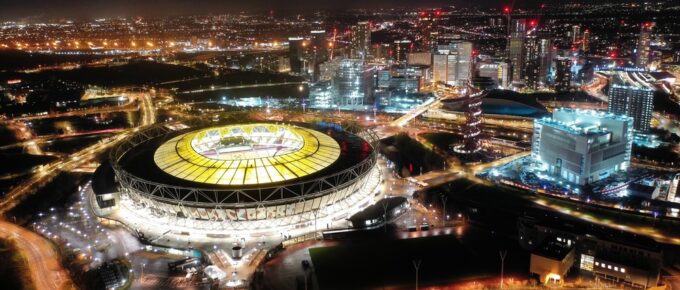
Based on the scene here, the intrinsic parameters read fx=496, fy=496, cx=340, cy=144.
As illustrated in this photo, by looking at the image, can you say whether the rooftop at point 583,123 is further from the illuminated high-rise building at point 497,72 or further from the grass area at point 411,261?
the illuminated high-rise building at point 497,72

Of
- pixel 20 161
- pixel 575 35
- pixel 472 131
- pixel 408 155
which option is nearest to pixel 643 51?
pixel 575 35

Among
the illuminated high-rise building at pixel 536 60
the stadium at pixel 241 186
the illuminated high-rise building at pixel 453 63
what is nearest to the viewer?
the stadium at pixel 241 186

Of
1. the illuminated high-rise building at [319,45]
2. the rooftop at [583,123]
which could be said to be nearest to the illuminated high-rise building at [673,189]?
the rooftop at [583,123]

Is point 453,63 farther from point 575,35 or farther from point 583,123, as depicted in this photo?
point 583,123

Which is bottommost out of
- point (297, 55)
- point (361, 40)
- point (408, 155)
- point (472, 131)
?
point (408, 155)

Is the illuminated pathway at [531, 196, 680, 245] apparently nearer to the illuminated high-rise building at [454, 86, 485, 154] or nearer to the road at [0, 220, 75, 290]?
the illuminated high-rise building at [454, 86, 485, 154]

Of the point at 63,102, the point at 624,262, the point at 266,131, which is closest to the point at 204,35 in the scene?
the point at 63,102
